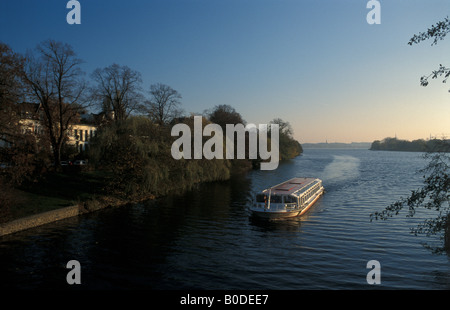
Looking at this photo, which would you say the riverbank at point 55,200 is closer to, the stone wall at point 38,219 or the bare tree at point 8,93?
the stone wall at point 38,219

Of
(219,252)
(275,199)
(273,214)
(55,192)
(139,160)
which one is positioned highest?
(139,160)

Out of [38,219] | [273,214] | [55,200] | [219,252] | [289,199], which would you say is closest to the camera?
[219,252]

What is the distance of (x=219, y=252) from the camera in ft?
63.2

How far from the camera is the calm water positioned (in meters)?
15.2

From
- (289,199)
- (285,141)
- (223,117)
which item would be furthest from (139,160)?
(285,141)

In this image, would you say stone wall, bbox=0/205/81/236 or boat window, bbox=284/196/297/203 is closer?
stone wall, bbox=0/205/81/236

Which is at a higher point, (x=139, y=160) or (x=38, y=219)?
(x=139, y=160)

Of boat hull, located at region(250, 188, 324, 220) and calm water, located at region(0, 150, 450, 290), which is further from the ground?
boat hull, located at region(250, 188, 324, 220)

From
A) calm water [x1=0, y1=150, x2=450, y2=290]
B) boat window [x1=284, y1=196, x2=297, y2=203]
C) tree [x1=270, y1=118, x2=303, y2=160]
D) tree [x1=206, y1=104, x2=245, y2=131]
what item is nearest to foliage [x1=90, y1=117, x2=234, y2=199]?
calm water [x1=0, y1=150, x2=450, y2=290]

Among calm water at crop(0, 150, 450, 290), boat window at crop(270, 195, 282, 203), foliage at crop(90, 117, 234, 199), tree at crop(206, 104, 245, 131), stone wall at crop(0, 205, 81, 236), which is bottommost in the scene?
calm water at crop(0, 150, 450, 290)

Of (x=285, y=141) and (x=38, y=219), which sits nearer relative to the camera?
(x=38, y=219)

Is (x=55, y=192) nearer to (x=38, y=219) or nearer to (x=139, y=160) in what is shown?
(x=38, y=219)

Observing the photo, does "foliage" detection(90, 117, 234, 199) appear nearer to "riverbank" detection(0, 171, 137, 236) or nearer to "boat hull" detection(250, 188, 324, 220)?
"riverbank" detection(0, 171, 137, 236)
